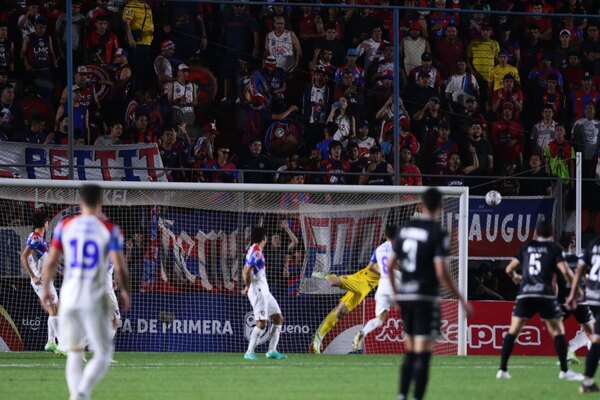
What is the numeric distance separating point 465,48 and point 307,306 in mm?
6637

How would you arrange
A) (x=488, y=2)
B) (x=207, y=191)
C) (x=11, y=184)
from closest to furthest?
(x=11, y=184) → (x=207, y=191) → (x=488, y=2)

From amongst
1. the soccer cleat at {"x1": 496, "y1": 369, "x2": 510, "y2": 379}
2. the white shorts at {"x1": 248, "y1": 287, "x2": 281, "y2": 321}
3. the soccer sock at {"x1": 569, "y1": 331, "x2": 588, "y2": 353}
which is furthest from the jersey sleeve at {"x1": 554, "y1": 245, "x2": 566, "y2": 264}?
the white shorts at {"x1": 248, "y1": 287, "x2": 281, "y2": 321}

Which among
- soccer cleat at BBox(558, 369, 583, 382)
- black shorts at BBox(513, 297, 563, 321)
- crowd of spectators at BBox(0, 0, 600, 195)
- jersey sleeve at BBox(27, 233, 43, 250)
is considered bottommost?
soccer cleat at BBox(558, 369, 583, 382)

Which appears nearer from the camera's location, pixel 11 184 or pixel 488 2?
pixel 11 184

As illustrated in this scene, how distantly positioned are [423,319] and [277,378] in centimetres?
521

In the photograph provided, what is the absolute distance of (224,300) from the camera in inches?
886

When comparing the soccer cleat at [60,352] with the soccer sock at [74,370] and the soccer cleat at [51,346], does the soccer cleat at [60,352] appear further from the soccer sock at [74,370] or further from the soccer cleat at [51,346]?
the soccer sock at [74,370]

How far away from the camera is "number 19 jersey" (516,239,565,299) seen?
600 inches

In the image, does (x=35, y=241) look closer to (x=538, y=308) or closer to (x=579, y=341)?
(x=538, y=308)

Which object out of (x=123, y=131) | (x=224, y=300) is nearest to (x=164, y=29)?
(x=123, y=131)

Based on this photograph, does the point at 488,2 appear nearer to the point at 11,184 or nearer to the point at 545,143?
the point at 545,143

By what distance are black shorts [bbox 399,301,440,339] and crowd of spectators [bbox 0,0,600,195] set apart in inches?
429

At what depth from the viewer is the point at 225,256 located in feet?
74.1

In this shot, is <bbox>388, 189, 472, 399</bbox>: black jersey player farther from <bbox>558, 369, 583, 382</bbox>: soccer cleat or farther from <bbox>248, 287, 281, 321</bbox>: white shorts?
<bbox>248, 287, 281, 321</bbox>: white shorts
